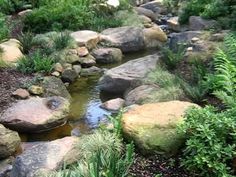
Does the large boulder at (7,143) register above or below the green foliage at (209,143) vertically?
below

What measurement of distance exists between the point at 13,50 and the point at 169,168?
24.0 feet

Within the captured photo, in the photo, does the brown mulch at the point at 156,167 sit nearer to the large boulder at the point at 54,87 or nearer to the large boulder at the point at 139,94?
the large boulder at the point at 139,94

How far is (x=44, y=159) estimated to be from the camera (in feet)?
18.5

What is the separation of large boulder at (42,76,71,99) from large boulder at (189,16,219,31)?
4726 mm

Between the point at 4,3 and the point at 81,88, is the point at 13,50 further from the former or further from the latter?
the point at 4,3

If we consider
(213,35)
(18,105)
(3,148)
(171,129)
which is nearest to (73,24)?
(213,35)

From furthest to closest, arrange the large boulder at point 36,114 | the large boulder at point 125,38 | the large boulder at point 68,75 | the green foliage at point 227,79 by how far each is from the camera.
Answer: the large boulder at point 125,38 → the large boulder at point 68,75 → the large boulder at point 36,114 → the green foliage at point 227,79

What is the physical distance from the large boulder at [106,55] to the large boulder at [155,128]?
6.66 meters

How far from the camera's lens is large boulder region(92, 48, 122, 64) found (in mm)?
12273

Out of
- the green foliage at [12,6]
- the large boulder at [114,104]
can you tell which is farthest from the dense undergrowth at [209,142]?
the green foliage at [12,6]

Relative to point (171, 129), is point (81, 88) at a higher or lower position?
lower

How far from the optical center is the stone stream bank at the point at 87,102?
17.6ft

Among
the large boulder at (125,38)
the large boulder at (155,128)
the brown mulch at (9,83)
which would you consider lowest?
the large boulder at (125,38)

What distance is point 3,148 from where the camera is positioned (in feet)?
22.1
